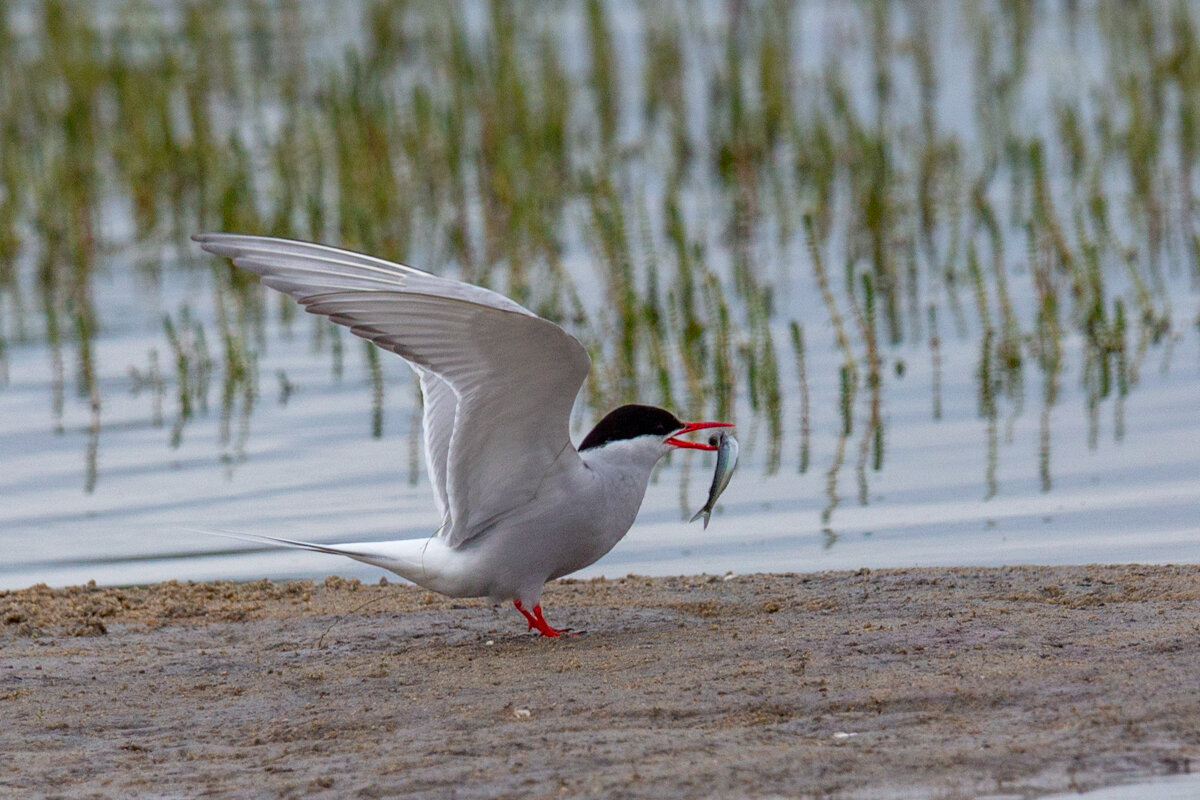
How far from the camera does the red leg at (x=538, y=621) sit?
524 cm

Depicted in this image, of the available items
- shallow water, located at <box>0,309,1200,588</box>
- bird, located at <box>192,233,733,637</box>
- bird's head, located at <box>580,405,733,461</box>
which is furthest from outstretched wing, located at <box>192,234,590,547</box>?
shallow water, located at <box>0,309,1200,588</box>

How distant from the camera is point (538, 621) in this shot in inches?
208

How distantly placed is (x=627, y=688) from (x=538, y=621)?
0.82 meters

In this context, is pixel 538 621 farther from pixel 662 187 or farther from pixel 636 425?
pixel 662 187

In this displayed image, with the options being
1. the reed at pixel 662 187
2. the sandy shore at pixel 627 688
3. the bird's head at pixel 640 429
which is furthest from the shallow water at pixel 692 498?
the bird's head at pixel 640 429

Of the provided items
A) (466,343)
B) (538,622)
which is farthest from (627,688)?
(466,343)

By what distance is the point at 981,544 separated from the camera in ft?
20.4

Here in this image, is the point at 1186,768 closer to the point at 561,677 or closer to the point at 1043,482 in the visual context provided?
the point at 561,677

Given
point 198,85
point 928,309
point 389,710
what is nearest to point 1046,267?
point 928,309

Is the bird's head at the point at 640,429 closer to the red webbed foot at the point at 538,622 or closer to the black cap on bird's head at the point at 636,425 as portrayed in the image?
the black cap on bird's head at the point at 636,425

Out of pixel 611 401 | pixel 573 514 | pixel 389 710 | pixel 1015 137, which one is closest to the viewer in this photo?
pixel 389 710

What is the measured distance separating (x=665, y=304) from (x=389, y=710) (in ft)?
16.9

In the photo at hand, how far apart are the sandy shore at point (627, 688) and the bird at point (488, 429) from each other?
27cm

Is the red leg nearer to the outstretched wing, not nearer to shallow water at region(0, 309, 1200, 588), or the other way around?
the outstretched wing
